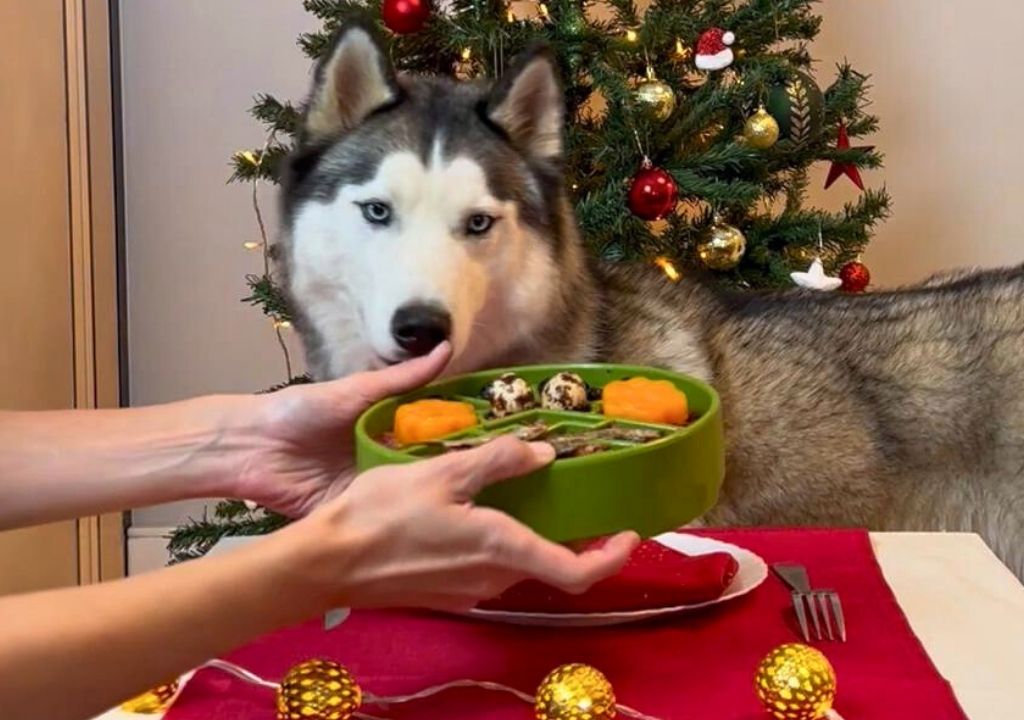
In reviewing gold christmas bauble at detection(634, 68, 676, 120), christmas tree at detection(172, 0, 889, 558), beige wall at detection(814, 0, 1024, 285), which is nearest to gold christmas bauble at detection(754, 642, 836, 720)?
christmas tree at detection(172, 0, 889, 558)

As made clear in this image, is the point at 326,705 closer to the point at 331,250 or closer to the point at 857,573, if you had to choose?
the point at 857,573

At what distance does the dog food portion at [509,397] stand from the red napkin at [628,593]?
0.51ft

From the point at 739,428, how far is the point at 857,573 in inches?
31.3

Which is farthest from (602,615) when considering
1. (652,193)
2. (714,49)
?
(714,49)

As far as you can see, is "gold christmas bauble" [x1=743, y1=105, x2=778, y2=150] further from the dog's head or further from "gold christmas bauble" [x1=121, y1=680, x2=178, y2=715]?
"gold christmas bauble" [x1=121, y1=680, x2=178, y2=715]

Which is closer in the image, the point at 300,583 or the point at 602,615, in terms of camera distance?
the point at 300,583

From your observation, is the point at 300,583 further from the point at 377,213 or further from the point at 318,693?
the point at 377,213

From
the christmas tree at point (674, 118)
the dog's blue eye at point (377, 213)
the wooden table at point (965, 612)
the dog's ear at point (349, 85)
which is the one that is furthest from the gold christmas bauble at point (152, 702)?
the christmas tree at point (674, 118)

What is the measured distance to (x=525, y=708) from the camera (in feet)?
2.87

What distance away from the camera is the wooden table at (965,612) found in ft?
2.95

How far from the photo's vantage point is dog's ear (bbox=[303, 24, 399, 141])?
5.56 feet

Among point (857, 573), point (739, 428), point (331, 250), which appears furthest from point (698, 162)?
point (857, 573)

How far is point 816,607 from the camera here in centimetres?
103

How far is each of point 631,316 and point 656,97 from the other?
581 millimetres
